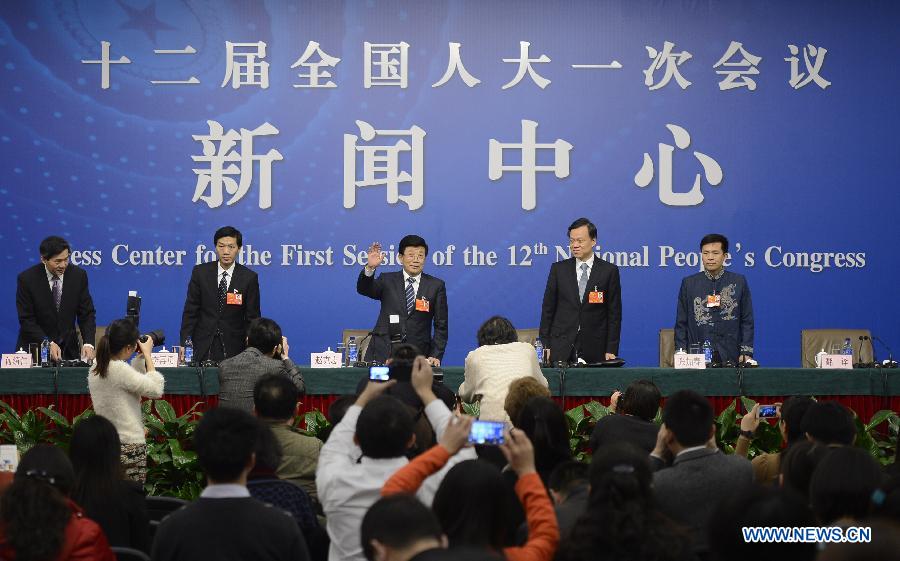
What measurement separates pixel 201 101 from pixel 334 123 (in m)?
0.98

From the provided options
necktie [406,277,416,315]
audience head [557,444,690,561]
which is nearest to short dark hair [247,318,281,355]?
necktie [406,277,416,315]

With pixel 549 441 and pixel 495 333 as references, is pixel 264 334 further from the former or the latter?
pixel 549 441

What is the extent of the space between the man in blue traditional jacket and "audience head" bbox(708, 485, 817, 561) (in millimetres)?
4429

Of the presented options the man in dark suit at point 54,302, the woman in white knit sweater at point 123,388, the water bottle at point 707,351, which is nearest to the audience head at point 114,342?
the woman in white knit sweater at point 123,388

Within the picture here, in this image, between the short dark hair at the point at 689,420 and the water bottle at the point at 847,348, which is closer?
the short dark hair at the point at 689,420

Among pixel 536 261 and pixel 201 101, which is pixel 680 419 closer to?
pixel 536 261

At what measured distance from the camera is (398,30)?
7891mm

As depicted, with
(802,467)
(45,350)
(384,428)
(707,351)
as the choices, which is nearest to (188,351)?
(45,350)

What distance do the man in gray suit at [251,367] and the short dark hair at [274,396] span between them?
38.2 inches

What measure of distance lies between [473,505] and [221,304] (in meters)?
4.42

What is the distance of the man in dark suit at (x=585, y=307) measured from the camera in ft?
20.5

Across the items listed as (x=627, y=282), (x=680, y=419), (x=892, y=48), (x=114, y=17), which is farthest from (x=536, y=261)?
(x=680, y=419)

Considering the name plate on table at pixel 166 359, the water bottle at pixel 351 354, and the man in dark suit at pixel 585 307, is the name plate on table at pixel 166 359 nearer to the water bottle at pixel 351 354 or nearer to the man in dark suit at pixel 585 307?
the water bottle at pixel 351 354

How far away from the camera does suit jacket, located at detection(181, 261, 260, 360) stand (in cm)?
630
